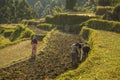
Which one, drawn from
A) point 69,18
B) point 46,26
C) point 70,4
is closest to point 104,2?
point 69,18

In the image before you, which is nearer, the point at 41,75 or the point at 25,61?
the point at 41,75

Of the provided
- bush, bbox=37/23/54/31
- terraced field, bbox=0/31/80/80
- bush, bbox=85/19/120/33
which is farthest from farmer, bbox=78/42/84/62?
bush, bbox=37/23/54/31

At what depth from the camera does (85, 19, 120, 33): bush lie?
32425mm

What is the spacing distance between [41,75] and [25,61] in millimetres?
3775

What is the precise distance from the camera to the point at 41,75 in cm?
1767

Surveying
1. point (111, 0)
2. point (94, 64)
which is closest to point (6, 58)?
point (94, 64)

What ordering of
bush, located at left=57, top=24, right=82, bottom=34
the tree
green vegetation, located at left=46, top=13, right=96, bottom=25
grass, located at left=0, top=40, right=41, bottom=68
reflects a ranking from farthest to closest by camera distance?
the tree
green vegetation, located at left=46, top=13, right=96, bottom=25
bush, located at left=57, top=24, right=82, bottom=34
grass, located at left=0, top=40, right=41, bottom=68

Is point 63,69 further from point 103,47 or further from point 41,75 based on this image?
point 103,47

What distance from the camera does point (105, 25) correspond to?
3450cm

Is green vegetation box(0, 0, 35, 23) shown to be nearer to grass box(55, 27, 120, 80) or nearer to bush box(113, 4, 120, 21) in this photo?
bush box(113, 4, 120, 21)

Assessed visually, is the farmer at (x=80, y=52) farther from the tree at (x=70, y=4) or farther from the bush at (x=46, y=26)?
the tree at (x=70, y=4)

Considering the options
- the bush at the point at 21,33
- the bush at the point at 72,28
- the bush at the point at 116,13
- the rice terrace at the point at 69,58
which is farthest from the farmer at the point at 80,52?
the bush at the point at 21,33

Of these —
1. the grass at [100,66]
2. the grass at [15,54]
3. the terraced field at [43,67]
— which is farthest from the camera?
the grass at [15,54]

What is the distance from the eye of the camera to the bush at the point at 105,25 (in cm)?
3242
